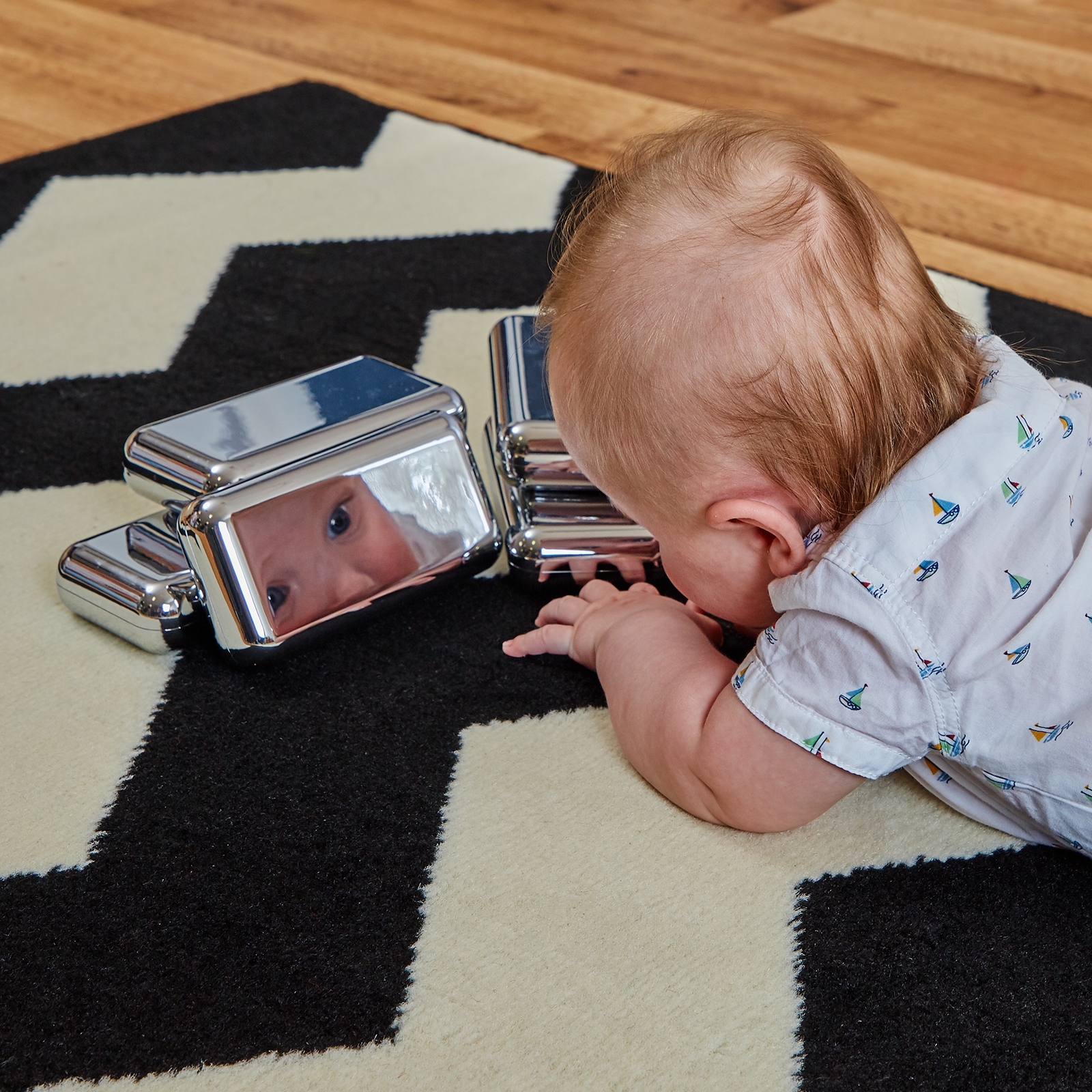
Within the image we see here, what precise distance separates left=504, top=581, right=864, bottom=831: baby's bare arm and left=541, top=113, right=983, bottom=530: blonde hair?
3.9 inches

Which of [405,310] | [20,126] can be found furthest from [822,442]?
[20,126]

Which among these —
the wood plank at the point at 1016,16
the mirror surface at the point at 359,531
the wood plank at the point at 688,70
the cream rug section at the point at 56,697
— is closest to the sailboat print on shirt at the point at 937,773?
the mirror surface at the point at 359,531

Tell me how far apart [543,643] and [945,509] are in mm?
252

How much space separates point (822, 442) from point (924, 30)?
1576mm

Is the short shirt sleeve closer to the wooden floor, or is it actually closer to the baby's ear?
the baby's ear

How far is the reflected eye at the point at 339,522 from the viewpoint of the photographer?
26.1 inches

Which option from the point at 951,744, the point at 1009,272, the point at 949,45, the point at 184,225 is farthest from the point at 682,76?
the point at 951,744

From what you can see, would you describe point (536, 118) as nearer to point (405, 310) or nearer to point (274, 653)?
point (405, 310)

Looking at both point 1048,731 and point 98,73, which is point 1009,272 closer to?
point 1048,731

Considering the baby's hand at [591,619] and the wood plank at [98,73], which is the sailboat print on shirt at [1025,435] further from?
the wood plank at [98,73]

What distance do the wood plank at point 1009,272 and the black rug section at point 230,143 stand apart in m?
0.64

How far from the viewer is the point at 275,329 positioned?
100cm

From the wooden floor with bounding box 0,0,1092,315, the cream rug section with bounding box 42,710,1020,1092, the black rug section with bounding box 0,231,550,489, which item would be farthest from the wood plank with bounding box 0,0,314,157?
the cream rug section with bounding box 42,710,1020,1092

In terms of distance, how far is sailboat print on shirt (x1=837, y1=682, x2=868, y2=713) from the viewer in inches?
20.9
